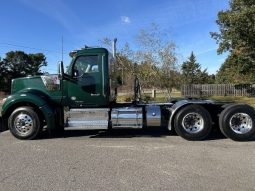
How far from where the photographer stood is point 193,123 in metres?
10.7

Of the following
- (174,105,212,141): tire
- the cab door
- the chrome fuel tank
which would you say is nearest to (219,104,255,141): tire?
(174,105,212,141): tire

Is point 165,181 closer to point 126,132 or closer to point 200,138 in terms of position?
point 200,138

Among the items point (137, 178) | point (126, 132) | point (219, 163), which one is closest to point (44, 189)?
point (137, 178)

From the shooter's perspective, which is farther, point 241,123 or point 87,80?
point 87,80

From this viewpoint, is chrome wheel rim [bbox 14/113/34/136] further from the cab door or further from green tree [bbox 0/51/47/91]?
green tree [bbox 0/51/47/91]

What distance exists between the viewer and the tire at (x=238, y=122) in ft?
34.2

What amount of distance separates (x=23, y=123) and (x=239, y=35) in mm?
25924

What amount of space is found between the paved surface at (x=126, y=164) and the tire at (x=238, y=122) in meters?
0.28

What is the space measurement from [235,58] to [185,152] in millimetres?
32096

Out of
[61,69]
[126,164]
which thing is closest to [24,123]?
[61,69]

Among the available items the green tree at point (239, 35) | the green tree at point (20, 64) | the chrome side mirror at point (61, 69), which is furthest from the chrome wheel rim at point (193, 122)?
the green tree at point (20, 64)

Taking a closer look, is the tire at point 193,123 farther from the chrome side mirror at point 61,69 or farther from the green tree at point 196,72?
the green tree at point 196,72

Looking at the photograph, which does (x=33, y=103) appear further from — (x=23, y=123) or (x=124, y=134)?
(x=124, y=134)

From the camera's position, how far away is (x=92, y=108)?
1141cm
